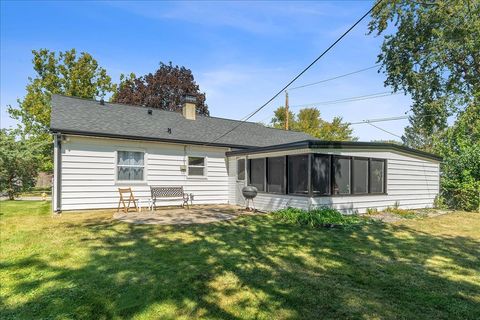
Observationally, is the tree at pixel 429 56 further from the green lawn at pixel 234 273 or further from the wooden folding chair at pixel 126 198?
the wooden folding chair at pixel 126 198

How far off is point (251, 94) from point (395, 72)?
10.3 m

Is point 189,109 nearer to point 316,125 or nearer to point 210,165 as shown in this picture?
point 210,165

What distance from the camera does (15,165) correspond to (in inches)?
602

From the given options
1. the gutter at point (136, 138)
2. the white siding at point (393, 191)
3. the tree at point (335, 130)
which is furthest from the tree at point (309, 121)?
the gutter at point (136, 138)

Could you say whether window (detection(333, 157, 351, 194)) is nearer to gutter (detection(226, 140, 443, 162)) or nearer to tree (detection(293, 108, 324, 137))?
gutter (detection(226, 140, 443, 162))

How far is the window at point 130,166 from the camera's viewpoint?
11.4m

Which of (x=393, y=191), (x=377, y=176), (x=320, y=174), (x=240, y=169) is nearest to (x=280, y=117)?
(x=240, y=169)

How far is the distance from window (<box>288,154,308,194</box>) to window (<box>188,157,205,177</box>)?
4.45 meters

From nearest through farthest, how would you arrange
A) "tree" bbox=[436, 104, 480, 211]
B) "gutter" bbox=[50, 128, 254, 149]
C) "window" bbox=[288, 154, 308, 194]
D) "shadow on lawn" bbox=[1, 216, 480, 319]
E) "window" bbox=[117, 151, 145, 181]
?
"shadow on lawn" bbox=[1, 216, 480, 319] → "gutter" bbox=[50, 128, 254, 149] → "window" bbox=[288, 154, 308, 194] → "window" bbox=[117, 151, 145, 181] → "tree" bbox=[436, 104, 480, 211]

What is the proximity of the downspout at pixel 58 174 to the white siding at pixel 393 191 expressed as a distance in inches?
274

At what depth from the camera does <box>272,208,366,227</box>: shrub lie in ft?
27.3

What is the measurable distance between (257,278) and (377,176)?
8887mm

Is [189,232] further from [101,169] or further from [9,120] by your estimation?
[9,120]

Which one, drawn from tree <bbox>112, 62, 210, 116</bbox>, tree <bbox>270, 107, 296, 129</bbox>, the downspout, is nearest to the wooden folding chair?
the downspout
